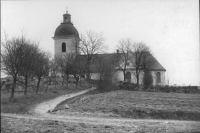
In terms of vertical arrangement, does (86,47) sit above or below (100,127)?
above

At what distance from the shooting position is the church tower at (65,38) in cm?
5775

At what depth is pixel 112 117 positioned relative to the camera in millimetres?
14211

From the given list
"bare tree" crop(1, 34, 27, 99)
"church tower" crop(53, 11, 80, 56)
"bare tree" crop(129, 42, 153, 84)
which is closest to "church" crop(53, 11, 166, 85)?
"church tower" crop(53, 11, 80, 56)

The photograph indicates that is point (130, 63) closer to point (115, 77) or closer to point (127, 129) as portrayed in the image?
point (115, 77)

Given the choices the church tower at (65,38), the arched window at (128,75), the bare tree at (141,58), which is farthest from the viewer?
the church tower at (65,38)

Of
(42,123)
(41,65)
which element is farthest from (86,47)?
(42,123)

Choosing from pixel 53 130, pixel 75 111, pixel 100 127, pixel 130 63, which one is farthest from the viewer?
pixel 130 63

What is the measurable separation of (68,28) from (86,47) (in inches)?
495

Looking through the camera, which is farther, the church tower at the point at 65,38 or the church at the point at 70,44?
the church tower at the point at 65,38

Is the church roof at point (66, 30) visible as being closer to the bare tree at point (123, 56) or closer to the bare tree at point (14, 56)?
the bare tree at point (123, 56)

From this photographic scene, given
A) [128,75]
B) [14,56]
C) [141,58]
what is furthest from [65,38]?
[14,56]

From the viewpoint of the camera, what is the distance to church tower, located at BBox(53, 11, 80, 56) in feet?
189

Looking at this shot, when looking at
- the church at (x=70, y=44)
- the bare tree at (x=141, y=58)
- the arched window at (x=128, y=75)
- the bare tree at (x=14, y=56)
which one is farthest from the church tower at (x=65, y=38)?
the bare tree at (x=14, y=56)

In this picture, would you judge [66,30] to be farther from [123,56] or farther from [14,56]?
[14,56]
